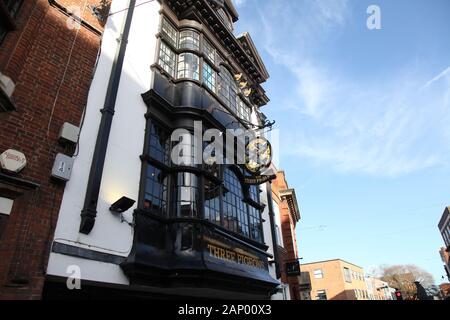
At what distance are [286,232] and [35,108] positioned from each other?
1585 centimetres

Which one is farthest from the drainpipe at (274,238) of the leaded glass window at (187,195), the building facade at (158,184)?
the leaded glass window at (187,195)

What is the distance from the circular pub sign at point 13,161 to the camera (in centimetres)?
538

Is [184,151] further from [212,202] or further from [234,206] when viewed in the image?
[234,206]

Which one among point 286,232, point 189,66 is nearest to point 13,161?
point 189,66

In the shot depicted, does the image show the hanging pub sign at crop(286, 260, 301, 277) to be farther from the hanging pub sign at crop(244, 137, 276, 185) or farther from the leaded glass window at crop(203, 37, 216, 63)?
the leaded glass window at crop(203, 37, 216, 63)

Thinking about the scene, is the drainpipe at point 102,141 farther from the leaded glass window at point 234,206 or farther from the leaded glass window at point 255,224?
the leaded glass window at point 255,224

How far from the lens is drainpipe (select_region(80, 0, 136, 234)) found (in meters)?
6.14

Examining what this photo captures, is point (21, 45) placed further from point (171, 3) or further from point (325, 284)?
point (325, 284)

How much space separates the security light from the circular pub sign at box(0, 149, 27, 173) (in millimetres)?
1932

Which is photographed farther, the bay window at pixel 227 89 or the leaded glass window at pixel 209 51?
the bay window at pixel 227 89

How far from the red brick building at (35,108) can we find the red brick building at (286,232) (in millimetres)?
11630

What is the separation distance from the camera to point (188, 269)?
730 cm

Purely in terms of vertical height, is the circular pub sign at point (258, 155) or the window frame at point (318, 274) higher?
the window frame at point (318, 274)

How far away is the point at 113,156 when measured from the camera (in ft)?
24.4
